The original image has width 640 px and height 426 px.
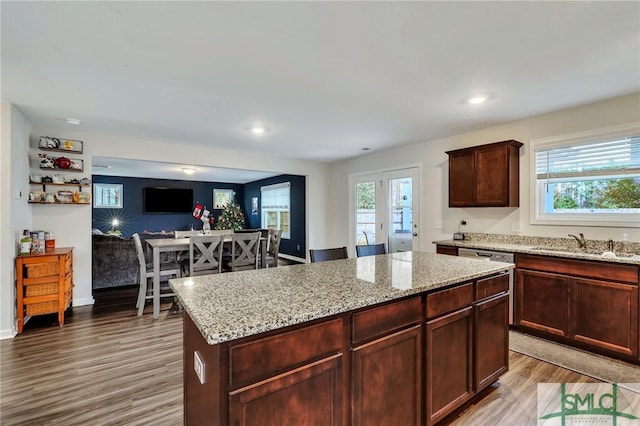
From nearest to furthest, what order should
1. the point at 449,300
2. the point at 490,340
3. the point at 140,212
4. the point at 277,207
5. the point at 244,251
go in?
1. the point at 449,300
2. the point at 490,340
3. the point at 244,251
4. the point at 277,207
5. the point at 140,212

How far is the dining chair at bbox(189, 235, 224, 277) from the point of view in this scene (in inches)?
154

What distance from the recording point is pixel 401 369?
1.57 m

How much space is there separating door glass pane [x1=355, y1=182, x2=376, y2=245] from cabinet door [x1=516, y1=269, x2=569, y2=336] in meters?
2.83

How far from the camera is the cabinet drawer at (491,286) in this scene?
199cm

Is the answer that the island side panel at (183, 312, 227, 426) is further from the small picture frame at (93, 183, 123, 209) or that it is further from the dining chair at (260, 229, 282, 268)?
the small picture frame at (93, 183, 123, 209)

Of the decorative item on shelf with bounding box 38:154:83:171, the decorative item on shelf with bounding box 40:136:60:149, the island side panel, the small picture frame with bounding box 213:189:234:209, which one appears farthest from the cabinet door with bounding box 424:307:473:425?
the small picture frame with bounding box 213:189:234:209

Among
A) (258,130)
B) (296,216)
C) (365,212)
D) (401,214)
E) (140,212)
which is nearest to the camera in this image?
(258,130)

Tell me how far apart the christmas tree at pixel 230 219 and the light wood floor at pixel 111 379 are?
18.7 ft

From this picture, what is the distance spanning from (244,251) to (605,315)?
3969 mm

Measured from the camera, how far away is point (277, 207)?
8.55 meters

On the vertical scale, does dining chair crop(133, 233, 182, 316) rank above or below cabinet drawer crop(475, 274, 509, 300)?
below

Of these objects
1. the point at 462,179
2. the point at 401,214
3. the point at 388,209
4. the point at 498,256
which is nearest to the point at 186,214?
the point at 388,209

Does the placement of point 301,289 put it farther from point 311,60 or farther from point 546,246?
point 546,246

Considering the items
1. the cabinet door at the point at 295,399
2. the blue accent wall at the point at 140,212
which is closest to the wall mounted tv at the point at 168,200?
the blue accent wall at the point at 140,212
